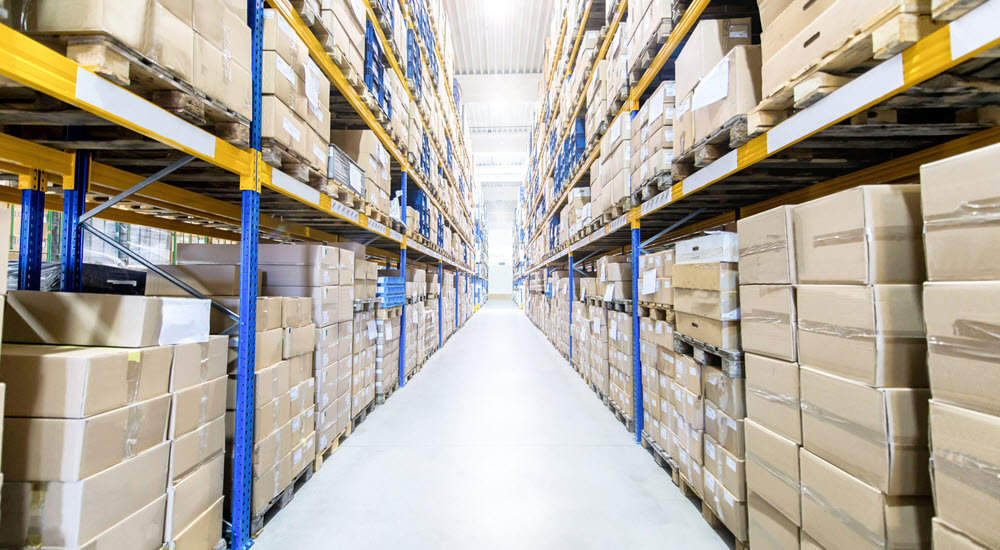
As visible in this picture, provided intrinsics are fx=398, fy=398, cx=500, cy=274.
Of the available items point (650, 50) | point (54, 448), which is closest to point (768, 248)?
point (650, 50)

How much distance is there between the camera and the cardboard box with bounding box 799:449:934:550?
1.27m

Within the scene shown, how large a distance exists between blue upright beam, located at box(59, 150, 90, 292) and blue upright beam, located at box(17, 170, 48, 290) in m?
0.21

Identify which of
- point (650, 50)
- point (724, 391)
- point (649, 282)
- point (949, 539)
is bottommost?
point (949, 539)

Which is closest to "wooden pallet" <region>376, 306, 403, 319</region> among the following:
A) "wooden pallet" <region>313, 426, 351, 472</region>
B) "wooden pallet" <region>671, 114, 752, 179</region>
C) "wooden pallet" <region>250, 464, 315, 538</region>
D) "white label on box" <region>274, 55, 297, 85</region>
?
"wooden pallet" <region>313, 426, 351, 472</region>

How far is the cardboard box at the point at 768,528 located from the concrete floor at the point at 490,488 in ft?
1.15

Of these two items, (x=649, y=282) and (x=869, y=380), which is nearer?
(x=869, y=380)

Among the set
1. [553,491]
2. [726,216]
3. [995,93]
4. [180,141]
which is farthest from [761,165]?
[180,141]

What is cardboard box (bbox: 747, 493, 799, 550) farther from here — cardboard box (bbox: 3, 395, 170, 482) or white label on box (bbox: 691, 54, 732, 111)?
cardboard box (bbox: 3, 395, 170, 482)

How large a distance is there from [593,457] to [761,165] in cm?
239

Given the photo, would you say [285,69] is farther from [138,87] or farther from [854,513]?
[854,513]

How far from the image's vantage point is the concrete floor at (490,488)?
2195 mm

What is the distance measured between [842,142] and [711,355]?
1.30 meters

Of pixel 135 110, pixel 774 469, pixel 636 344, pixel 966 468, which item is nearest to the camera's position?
pixel 966 468

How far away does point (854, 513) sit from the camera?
1.37 meters
